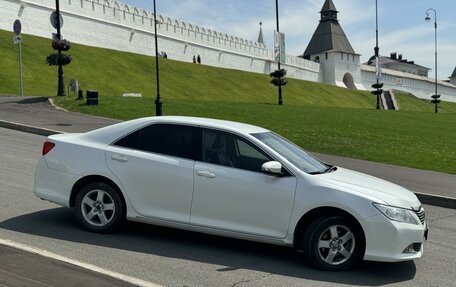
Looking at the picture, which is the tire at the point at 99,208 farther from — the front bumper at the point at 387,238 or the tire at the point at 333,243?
the front bumper at the point at 387,238

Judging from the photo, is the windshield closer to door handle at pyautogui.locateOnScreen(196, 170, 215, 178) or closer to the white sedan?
the white sedan

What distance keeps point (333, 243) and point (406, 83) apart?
408 feet

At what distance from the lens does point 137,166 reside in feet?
20.7

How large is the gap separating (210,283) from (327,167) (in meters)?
2.48

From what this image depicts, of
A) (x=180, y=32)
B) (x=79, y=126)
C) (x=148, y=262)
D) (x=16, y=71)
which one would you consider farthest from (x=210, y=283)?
(x=180, y=32)

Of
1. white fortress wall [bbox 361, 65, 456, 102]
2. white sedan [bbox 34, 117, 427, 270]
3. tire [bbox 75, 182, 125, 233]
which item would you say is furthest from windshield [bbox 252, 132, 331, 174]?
white fortress wall [bbox 361, 65, 456, 102]

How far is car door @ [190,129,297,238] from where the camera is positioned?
5.76 metres

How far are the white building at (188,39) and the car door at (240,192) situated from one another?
48.4 metres

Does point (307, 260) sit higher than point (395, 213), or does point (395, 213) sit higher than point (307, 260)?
point (395, 213)

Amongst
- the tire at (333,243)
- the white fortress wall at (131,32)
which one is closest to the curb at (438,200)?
the tire at (333,243)

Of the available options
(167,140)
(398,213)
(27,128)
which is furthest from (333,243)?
(27,128)

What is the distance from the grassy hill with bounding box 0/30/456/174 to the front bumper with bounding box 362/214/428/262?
390 inches

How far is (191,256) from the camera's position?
232 inches

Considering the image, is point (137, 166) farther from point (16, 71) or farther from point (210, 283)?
point (16, 71)
